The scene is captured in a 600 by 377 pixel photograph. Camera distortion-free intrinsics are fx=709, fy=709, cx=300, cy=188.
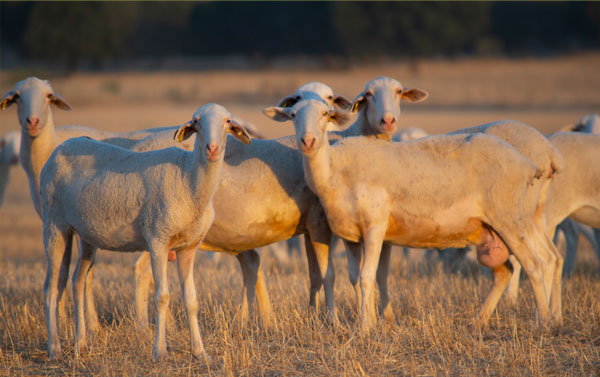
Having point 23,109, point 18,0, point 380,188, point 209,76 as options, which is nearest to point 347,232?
point 380,188

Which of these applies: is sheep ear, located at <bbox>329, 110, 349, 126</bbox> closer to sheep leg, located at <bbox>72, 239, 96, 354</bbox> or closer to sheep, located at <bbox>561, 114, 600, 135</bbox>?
sheep leg, located at <bbox>72, 239, 96, 354</bbox>

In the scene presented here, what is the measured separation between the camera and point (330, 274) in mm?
6719

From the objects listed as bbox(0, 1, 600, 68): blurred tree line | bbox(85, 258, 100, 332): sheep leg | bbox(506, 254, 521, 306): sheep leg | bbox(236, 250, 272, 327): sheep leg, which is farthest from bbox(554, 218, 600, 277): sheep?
bbox(0, 1, 600, 68): blurred tree line

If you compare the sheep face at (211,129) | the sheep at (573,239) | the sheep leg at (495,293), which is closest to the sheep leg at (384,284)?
the sheep leg at (495,293)

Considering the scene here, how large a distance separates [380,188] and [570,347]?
6.68 ft

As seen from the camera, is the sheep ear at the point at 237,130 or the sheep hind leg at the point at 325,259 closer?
the sheep ear at the point at 237,130

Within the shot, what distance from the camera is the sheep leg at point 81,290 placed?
588 centimetres

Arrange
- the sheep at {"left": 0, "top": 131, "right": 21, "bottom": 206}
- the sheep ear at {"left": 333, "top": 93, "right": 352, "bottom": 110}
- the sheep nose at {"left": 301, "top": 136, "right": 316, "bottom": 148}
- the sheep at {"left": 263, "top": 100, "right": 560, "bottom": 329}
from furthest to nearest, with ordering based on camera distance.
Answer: the sheep at {"left": 0, "top": 131, "right": 21, "bottom": 206} < the sheep ear at {"left": 333, "top": 93, "right": 352, "bottom": 110} < the sheep at {"left": 263, "top": 100, "right": 560, "bottom": 329} < the sheep nose at {"left": 301, "top": 136, "right": 316, "bottom": 148}

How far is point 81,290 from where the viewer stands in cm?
611

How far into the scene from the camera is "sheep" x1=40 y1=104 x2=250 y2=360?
546cm

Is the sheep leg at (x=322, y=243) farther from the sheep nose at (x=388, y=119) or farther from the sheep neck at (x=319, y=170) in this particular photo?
the sheep nose at (x=388, y=119)

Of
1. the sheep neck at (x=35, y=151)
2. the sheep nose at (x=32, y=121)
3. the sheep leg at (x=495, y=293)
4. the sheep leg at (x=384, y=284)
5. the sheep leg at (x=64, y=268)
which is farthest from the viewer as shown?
the sheep neck at (x=35, y=151)

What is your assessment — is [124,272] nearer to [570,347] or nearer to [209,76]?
[570,347]

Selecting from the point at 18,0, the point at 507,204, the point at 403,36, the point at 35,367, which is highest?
the point at 18,0
